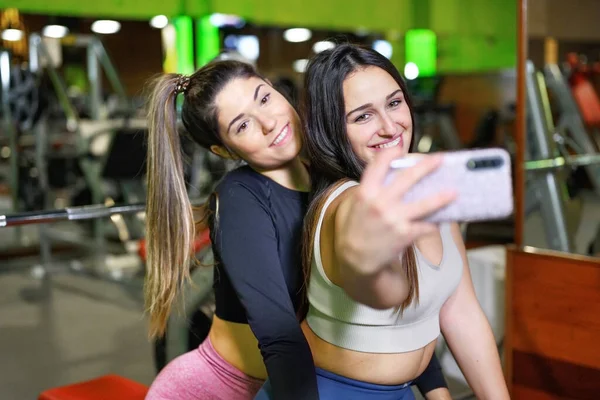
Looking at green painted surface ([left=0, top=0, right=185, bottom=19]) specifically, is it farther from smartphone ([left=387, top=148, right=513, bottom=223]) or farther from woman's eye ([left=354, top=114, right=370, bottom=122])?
smartphone ([left=387, top=148, right=513, bottom=223])

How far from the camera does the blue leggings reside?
3.99 ft

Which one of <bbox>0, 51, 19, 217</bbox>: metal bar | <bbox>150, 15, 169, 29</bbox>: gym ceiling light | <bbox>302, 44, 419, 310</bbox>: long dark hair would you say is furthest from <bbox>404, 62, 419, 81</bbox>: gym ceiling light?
<bbox>302, 44, 419, 310</bbox>: long dark hair

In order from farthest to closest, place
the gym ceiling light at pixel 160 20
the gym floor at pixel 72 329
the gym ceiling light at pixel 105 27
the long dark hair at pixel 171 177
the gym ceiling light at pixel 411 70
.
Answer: the gym ceiling light at pixel 105 27, the gym ceiling light at pixel 411 70, the gym ceiling light at pixel 160 20, the gym floor at pixel 72 329, the long dark hair at pixel 171 177

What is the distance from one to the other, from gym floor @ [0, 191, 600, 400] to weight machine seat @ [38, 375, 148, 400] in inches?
50.6

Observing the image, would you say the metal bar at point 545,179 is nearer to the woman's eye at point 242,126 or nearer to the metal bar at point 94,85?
the woman's eye at point 242,126

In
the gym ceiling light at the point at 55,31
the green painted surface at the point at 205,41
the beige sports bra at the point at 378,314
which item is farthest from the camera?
the gym ceiling light at the point at 55,31

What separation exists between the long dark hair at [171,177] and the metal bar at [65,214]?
641 mm

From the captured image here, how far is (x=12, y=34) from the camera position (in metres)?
6.53

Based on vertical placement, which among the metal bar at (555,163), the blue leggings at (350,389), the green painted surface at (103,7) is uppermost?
the green painted surface at (103,7)

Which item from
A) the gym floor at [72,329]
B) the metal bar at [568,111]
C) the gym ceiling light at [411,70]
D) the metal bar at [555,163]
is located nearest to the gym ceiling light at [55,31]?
the gym floor at [72,329]

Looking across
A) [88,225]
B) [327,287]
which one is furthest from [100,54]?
[327,287]

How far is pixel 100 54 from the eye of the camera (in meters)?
6.32

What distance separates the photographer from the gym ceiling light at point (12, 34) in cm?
639

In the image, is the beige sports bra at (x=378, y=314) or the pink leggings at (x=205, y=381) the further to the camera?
the pink leggings at (x=205, y=381)
